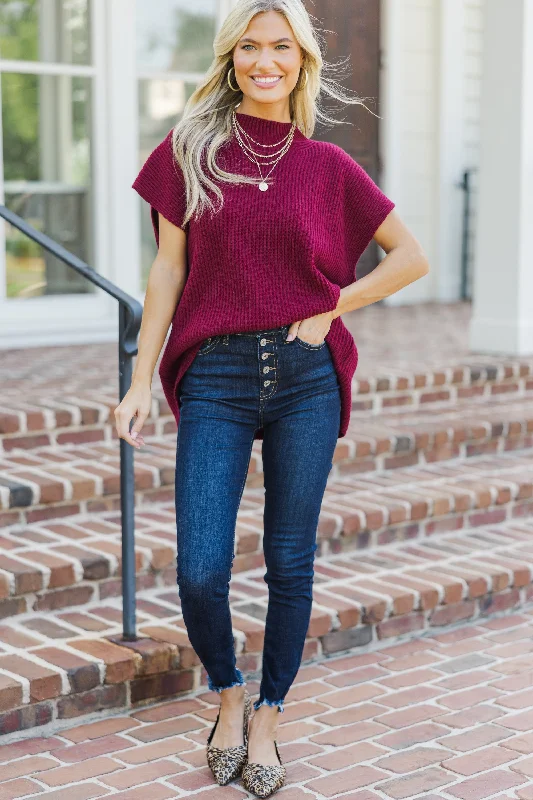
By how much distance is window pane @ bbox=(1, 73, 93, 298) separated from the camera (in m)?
5.93

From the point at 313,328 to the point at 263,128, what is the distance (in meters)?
0.43

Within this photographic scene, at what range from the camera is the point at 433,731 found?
291 centimetres

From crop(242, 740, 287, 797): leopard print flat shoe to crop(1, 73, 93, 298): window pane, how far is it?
12.6 ft

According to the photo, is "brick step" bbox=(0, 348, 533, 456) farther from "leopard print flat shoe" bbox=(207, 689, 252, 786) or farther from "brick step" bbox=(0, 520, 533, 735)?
"leopard print flat shoe" bbox=(207, 689, 252, 786)

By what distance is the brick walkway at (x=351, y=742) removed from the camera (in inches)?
102

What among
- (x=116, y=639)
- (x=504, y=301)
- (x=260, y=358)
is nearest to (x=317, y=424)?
(x=260, y=358)

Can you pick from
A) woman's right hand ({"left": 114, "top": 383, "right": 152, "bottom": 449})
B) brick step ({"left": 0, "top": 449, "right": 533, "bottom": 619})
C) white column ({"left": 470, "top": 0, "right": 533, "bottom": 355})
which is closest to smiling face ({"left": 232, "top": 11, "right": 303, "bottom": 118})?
woman's right hand ({"left": 114, "top": 383, "right": 152, "bottom": 449})

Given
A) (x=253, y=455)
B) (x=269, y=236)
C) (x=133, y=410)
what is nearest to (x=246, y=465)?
(x=133, y=410)

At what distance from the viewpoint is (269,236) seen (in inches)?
92.0

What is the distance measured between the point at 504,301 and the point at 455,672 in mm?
2997

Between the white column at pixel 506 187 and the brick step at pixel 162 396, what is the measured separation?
201 millimetres

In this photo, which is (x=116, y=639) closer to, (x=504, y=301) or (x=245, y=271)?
(x=245, y=271)

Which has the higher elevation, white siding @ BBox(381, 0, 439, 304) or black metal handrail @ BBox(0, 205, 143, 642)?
white siding @ BBox(381, 0, 439, 304)

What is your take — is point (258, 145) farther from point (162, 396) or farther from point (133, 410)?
point (162, 396)
